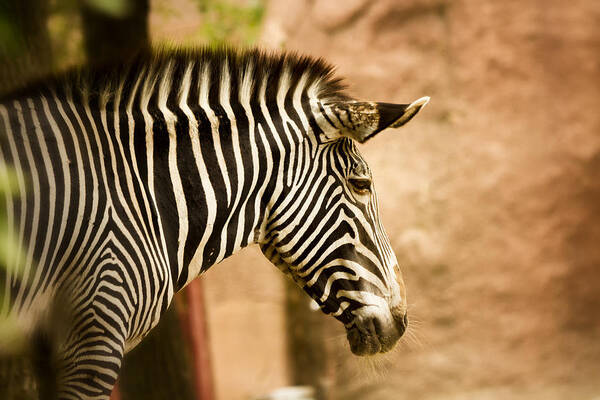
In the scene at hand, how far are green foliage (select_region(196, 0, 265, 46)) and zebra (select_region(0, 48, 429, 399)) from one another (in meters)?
2.62

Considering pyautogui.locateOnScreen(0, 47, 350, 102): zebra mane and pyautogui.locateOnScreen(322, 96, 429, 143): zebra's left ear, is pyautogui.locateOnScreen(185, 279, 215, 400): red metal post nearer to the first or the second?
pyautogui.locateOnScreen(0, 47, 350, 102): zebra mane

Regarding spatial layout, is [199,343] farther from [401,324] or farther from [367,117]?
[367,117]

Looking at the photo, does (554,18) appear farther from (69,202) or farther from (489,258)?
(69,202)

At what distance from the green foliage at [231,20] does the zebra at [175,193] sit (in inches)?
103

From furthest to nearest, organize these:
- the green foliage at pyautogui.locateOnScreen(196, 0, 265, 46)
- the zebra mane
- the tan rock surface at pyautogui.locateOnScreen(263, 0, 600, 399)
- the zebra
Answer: the tan rock surface at pyautogui.locateOnScreen(263, 0, 600, 399) → the green foliage at pyautogui.locateOnScreen(196, 0, 265, 46) → the zebra mane → the zebra

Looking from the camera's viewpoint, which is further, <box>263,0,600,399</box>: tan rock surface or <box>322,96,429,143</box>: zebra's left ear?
<box>263,0,600,399</box>: tan rock surface

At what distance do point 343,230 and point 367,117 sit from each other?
1.63 ft

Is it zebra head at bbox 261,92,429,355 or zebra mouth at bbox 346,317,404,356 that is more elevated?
zebra head at bbox 261,92,429,355

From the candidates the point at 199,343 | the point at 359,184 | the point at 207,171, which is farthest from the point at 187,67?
the point at 199,343

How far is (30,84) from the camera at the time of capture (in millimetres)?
2672

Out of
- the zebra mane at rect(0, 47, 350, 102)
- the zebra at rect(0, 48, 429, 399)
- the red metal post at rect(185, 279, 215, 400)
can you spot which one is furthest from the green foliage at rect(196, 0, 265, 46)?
the zebra at rect(0, 48, 429, 399)

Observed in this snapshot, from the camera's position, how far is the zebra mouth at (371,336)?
9.68ft

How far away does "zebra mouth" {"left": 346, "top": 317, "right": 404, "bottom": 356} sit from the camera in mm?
2949

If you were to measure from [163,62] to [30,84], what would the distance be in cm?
54
